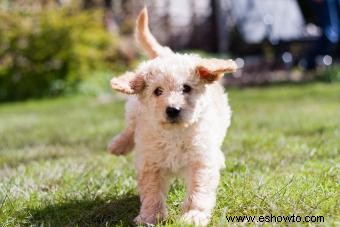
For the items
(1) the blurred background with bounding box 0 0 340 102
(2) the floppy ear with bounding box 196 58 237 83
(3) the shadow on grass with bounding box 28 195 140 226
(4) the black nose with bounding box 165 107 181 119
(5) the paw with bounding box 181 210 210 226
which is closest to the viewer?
(5) the paw with bounding box 181 210 210 226

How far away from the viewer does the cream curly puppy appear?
336cm

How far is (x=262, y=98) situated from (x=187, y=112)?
666cm

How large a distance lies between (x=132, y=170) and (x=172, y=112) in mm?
1525

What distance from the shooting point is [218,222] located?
3.21 metres

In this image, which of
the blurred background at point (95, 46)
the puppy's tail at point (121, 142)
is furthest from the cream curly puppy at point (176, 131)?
the blurred background at point (95, 46)

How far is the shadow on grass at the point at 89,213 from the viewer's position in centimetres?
356

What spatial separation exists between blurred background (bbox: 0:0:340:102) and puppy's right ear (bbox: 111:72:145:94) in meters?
8.93

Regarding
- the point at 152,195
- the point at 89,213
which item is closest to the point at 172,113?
the point at 152,195

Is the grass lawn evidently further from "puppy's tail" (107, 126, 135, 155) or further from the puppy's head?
the puppy's head

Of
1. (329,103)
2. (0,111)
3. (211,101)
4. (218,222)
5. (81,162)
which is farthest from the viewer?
(0,111)

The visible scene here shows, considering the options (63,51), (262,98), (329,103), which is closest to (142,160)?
(329,103)

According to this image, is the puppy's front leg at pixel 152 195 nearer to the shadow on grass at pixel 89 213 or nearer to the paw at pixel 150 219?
the paw at pixel 150 219

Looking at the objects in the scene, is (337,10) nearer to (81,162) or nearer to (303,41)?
(303,41)

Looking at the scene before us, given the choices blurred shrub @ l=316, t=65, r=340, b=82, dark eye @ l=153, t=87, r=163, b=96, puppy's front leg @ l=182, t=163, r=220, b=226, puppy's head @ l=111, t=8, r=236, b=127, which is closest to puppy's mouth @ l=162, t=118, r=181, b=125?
puppy's head @ l=111, t=8, r=236, b=127
